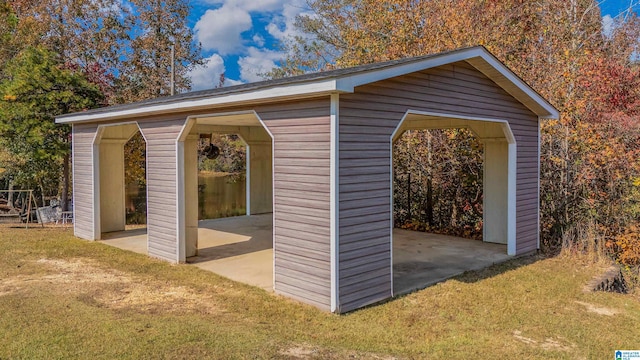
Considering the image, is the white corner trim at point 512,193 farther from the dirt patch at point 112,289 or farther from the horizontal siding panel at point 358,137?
the dirt patch at point 112,289

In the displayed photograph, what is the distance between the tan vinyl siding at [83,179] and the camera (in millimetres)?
8815

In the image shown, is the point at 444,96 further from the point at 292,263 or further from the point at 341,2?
the point at 341,2

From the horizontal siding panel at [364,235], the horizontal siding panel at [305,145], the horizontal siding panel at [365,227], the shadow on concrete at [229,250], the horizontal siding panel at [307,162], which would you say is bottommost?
the shadow on concrete at [229,250]

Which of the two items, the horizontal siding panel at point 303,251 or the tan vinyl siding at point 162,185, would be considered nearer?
the horizontal siding panel at point 303,251

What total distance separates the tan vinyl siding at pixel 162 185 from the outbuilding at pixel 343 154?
1.0 inches

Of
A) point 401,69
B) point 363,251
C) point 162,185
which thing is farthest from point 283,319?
point 162,185

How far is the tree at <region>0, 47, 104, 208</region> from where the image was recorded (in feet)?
32.5

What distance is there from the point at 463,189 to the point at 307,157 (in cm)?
610

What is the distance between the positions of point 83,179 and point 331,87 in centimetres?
682

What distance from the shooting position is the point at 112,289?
545 cm

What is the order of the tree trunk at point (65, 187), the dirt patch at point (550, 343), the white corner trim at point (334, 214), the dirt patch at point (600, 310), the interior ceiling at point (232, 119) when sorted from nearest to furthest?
1. the dirt patch at point (550, 343)
2. the white corner trim at point (334, 214)
3. the dirt patch at point (600, 310)
4. the interior ceiling at point (232, 119)
5. the tree trunk at point (65, 187)

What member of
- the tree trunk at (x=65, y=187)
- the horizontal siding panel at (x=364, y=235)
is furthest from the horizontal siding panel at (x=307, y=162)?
the tree trunk at (x=65, y=187)

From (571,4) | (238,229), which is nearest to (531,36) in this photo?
(571,4)

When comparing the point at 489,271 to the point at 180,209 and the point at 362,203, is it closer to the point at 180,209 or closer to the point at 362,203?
the point at 362,203
